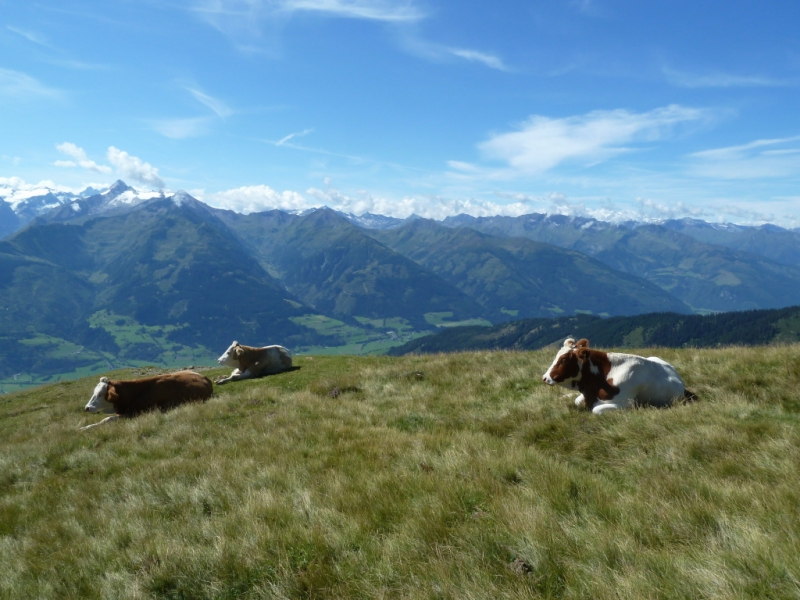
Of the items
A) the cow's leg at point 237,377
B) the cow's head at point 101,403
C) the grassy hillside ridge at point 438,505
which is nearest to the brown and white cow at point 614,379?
the grassy hillside ridge at point 438,505

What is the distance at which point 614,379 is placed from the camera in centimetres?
1095

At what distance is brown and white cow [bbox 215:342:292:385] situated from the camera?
25.5 meters

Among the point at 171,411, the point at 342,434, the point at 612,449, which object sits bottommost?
the point at 171,411

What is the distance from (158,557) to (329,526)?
2.16m

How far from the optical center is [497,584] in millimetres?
4012

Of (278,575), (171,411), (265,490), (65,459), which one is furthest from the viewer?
(171,411)

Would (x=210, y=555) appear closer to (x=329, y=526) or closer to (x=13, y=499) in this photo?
(x=329, y=526)

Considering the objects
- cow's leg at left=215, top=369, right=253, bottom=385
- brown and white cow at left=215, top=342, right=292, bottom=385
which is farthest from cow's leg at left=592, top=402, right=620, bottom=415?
cow's leg at left=215, top=369, right=253, bottom=385

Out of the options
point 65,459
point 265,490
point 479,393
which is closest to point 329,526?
point 265,490

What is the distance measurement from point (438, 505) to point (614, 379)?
7.35 metres

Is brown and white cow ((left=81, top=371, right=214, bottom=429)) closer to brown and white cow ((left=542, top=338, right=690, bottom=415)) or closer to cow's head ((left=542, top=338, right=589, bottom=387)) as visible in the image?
cow's head ((left=542, top=338, right=589, bottom=387))

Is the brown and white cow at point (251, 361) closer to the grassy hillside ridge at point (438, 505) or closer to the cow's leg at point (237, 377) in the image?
the cow's leg at point (237, 377)

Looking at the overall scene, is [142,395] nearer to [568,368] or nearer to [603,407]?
[568,368]

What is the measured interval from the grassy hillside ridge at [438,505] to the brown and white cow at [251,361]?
1310 centimetres
